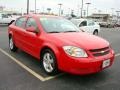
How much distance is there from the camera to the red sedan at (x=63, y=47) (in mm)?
4922

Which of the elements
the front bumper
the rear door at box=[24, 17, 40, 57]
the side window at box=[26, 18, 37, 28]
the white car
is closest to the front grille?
the front bumper

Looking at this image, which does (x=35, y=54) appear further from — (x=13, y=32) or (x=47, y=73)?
(x=13, y=32)

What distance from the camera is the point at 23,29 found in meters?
7.17

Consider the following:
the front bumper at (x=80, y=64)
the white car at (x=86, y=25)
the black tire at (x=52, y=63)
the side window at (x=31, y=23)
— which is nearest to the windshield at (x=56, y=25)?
the side window at (x=31, y=23)

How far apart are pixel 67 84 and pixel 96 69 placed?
2.41ft

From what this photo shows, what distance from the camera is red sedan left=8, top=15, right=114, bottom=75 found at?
4.92 meters

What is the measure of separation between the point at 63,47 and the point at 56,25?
1509 mm

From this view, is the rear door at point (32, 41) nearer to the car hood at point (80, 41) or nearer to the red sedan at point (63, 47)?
the red sedan at point (63, 47)

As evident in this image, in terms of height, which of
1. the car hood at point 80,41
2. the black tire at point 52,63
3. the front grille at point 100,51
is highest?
the car hood at point 80,41

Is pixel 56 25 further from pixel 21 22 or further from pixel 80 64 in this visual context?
pixel 80 64

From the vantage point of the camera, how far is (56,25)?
6.45m

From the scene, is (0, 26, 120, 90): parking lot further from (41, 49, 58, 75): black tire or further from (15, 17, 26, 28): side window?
(15, 17, 26, 28): side window

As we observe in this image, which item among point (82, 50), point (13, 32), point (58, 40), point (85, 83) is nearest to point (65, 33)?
point (58, 40)

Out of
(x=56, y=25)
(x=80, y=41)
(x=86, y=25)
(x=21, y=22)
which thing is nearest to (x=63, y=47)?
(x=80, y=41)
